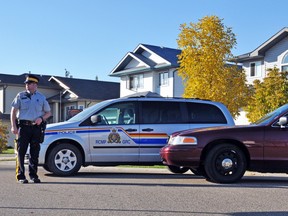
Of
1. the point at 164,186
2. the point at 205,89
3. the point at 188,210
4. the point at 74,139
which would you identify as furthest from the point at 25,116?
the point at 205,89

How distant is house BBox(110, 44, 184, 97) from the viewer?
120ft

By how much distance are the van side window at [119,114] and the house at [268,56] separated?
2104 centimetres

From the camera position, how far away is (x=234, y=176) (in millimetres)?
8602

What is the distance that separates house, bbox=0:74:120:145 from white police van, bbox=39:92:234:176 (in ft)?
111

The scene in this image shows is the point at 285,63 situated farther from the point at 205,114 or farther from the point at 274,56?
the point at 205,114

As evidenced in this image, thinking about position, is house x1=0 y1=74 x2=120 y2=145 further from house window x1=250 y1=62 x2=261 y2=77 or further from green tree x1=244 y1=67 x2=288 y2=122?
green tree x1=244 y1=67 x2=288 y2=122

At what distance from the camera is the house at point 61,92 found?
44.6m

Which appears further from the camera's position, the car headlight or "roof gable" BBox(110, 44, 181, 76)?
"roof gable" BBox(110, 44, 181, 76)

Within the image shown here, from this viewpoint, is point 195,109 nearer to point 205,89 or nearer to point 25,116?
point 25,116

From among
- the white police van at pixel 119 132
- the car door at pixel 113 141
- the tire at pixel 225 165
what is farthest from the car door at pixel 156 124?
the tire at pixel 225 165

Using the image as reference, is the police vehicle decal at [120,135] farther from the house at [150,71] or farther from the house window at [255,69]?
the house at [150,71]

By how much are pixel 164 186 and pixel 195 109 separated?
269cm

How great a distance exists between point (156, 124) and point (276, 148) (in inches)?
106

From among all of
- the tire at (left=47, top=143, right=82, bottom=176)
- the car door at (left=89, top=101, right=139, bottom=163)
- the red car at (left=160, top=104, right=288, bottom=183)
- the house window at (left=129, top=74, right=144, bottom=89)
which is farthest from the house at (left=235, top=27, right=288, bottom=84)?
the red car at (left=160, top=104, right=288, bottom=183)
